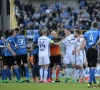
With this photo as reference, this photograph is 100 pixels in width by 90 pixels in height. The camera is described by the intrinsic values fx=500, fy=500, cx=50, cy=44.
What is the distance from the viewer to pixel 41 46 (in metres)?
21.4

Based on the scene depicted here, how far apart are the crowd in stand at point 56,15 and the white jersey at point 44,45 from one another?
13.1 meters

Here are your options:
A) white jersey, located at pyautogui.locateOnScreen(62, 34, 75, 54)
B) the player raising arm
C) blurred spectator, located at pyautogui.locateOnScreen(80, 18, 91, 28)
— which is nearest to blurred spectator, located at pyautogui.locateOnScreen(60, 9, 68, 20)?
blurred spectator, located at pyautogui.locateOnScreen(80, 18, 91, 28)

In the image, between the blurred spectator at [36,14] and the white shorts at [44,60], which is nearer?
the white shorts at [44,60]

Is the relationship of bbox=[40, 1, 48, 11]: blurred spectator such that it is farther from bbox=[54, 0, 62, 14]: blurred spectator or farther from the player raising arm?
the player raising arm

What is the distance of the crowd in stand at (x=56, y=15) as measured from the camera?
35.0 meters

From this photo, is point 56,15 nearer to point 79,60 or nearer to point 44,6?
point 44,6

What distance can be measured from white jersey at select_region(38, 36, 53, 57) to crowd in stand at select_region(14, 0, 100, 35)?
1312 cm

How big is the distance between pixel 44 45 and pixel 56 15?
14.7m

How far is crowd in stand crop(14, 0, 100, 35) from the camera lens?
115 feet

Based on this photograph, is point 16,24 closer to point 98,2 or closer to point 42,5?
point 42,5

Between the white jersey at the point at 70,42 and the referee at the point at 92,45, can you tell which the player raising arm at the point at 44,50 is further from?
the referee at the point at 92,45

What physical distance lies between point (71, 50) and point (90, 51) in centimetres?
477

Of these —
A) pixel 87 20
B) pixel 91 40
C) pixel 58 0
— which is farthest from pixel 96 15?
pixel 91 40

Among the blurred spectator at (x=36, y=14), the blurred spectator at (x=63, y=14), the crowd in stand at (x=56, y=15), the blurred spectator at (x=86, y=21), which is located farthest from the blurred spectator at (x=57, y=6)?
the blurred spectator at (x=86, y=21)
